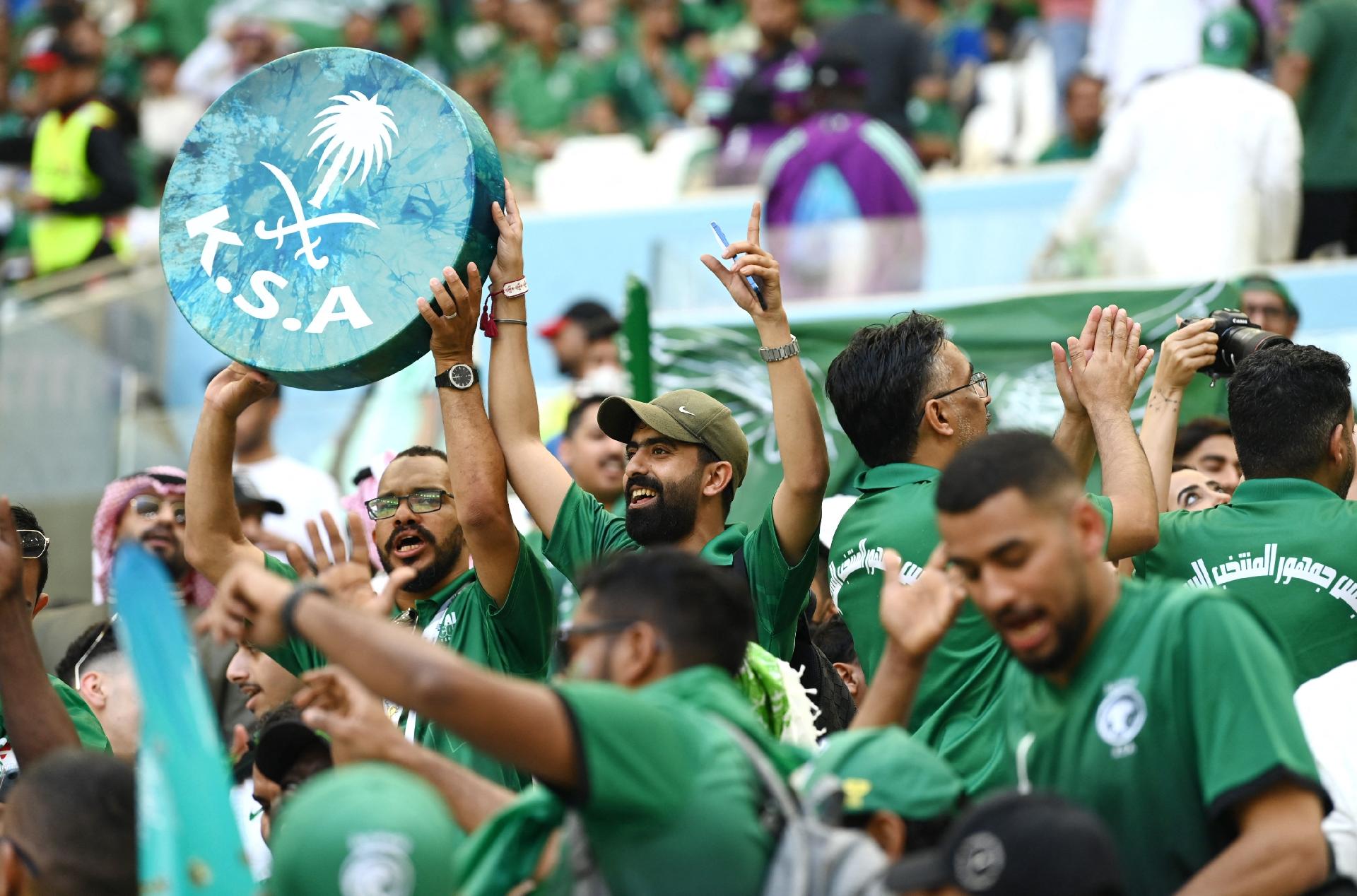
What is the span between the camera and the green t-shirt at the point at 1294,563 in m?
4.55

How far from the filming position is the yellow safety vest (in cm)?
1157

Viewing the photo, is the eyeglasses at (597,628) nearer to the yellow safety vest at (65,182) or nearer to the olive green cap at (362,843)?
the olive green cap at (362,843)

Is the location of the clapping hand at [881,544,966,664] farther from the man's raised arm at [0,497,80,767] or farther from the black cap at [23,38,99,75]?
the black cap at [23,38,99,75]

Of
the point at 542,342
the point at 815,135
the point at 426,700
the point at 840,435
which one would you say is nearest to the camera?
the point at 426,700

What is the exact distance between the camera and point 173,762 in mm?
3227

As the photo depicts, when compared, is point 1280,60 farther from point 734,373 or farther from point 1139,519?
point 1139,519

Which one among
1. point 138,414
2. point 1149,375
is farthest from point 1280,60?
point 138,414

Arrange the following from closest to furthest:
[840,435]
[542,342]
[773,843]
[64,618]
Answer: [773,843], [64,618], [840,435], [542,342]

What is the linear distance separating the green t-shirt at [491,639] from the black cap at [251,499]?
2.06 m

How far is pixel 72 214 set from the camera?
12.1 meters

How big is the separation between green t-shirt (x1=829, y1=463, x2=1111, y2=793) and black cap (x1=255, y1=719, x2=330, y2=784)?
1.37 meters

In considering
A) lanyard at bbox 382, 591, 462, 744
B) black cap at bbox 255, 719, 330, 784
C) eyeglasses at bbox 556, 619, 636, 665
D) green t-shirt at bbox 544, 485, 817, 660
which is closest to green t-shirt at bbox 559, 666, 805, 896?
eyeglasses at bbox 556, 619, 636, 665

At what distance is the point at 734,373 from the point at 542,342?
4.29 m

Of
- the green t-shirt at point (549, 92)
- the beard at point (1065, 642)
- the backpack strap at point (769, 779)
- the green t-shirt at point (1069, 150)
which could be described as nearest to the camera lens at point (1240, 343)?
the beard at point (1065, 642)
